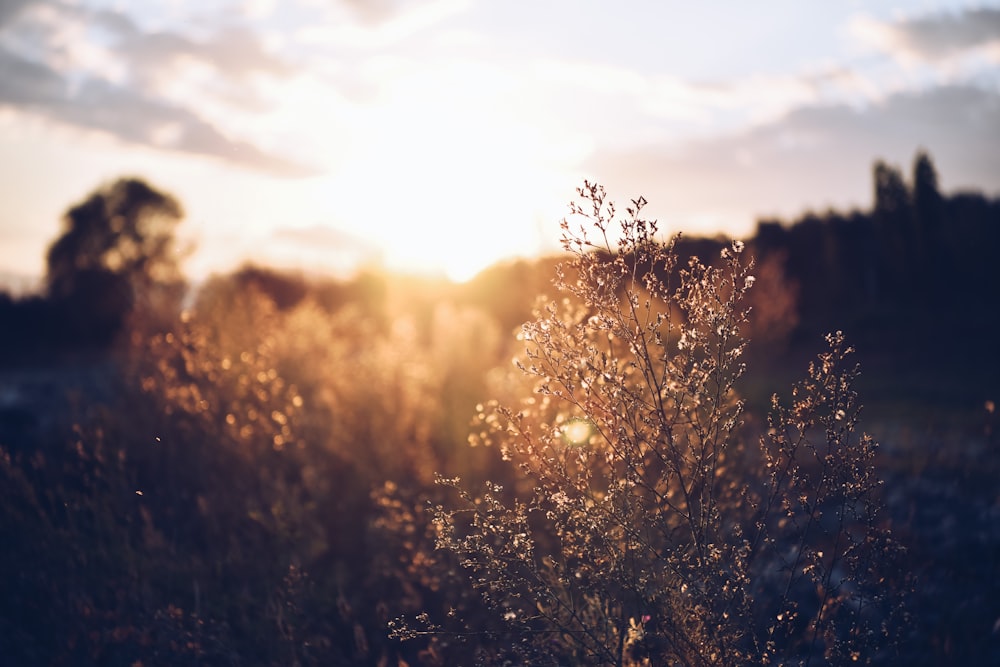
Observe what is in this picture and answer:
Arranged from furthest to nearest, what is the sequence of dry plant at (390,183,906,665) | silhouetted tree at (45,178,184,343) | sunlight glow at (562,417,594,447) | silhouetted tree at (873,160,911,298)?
silhouetted tree at (873,160,911,298) < silhouetted tree at (45,178,184,343) < sunlight glow at (562,417,594,447) < dry plant at (390,183,906,665)

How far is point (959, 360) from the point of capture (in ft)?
61.7

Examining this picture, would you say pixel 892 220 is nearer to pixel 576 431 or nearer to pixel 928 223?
pixel 928 223

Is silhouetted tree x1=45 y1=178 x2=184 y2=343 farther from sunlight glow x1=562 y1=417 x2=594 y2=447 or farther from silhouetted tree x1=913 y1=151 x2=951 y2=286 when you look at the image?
silhouetted tree x1=913 y1=151 x2=951 y2=286

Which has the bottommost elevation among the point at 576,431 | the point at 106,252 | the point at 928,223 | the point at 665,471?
the point at 665,471

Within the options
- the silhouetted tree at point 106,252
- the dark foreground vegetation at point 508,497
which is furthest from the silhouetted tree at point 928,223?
the silhouetted tree at point 106,252

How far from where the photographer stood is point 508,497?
6113 mm

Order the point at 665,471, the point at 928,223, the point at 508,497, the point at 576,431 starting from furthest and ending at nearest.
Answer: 1. the point at 928,223
2. the point at 508,497
3. the point at 576,431
4. the point at 665,471

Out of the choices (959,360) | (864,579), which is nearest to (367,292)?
(959,360)

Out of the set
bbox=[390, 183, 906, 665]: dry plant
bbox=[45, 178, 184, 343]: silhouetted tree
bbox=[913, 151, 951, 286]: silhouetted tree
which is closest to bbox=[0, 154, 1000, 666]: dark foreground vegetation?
bbox=[390, 183, 906, 665]: dry plant

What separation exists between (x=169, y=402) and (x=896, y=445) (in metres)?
8.10

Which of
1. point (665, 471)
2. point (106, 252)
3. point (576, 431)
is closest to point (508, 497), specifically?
point (576, 431)

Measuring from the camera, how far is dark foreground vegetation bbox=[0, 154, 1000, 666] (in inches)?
114

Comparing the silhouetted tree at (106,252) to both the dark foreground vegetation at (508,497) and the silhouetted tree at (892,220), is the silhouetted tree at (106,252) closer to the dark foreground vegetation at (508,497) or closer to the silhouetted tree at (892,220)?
the dark foreground vegetation at (508,497)

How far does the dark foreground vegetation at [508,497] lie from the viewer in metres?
2.90
